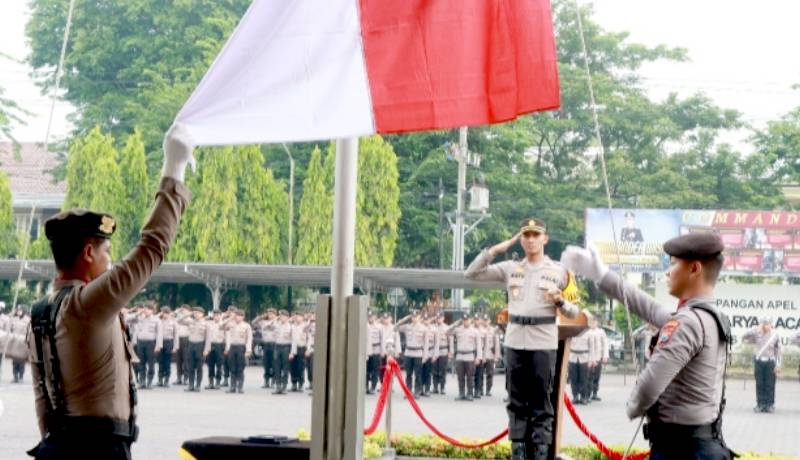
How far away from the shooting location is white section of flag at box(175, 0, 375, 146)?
511cm

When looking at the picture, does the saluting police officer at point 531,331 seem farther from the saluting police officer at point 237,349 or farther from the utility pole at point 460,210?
the utility pole at point 460,210

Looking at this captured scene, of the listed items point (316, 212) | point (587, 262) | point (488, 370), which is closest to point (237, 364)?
point (488, 370)

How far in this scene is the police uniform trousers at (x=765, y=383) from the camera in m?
23.1

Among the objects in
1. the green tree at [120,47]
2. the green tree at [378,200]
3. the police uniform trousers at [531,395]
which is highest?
the green tree at [120,47]

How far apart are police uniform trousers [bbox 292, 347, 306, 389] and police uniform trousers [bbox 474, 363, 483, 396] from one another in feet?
11.6

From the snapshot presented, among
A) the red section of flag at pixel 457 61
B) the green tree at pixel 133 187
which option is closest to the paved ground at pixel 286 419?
the red section of flag at pixel 457 61

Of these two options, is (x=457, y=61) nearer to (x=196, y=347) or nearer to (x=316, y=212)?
(x=196, y=347)

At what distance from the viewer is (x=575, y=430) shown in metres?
16.7

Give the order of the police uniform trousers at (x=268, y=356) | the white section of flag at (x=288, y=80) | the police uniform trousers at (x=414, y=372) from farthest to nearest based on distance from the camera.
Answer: the police uniform trousers at (x=268, y=356), the police uniform trousers at (x=414, y=372), the white section of flag at (x=288, y=80)

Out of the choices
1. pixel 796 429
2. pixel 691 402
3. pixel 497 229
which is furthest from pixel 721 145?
pixel 691 402

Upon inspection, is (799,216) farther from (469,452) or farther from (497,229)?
(469,452)

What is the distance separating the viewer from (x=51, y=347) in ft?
13.7

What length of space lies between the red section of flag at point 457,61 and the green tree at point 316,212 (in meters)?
32.6

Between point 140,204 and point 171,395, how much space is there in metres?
16.1
